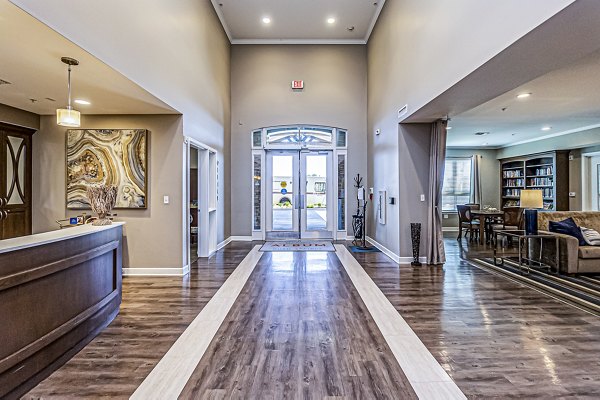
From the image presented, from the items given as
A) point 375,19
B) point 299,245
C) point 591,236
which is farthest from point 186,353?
point 375,19

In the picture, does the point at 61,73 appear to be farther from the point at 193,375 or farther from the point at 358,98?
the point at 358,98

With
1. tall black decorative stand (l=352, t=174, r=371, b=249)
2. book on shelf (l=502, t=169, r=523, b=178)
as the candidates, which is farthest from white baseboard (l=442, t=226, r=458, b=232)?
tall black decorative stand (l=352, t=174, r=371, b=249)

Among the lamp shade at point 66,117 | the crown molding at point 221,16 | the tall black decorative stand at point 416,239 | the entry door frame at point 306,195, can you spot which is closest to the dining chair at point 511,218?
the tall black decorative stand at point 416,239

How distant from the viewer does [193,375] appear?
254 cm

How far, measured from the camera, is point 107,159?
17.6ft

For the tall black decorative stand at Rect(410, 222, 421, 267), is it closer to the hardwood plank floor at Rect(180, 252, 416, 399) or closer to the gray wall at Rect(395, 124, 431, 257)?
the gray wall at Rect(395, 124, 431, 257)

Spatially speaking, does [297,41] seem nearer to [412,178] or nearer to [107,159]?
[412,178]

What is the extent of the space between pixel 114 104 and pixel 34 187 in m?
2.05

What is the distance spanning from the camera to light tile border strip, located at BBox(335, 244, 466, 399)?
2348 millimetres

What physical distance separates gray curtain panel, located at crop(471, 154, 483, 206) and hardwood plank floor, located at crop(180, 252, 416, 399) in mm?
8450

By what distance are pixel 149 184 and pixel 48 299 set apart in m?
3.08

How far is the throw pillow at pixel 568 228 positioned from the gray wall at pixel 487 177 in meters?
5.79

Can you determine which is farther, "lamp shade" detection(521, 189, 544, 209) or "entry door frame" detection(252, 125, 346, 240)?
"entry door frame" detection(252, 125, 346, 240)

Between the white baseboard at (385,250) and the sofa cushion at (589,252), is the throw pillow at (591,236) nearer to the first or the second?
the sofa cushion at (589,252)
